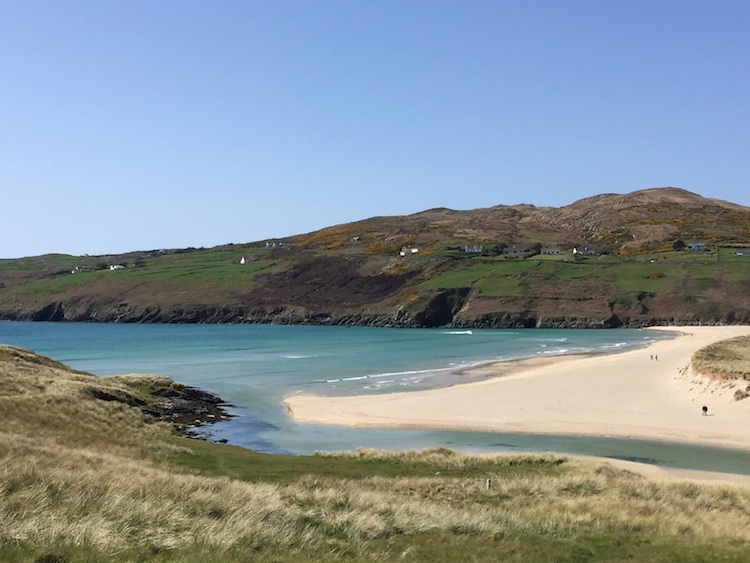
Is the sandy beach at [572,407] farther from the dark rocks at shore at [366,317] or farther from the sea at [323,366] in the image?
the dark rocks at shore at [366,317]

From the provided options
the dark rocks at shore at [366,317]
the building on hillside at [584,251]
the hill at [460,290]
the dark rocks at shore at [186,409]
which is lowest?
the dark rocks at shore at [186,409]

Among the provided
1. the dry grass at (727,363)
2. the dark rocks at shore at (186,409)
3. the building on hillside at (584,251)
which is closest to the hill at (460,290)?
the building on hillside at (584,251)

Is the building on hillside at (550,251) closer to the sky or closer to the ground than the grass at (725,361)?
closer to the sky

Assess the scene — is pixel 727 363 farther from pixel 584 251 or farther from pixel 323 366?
pixel 584 251

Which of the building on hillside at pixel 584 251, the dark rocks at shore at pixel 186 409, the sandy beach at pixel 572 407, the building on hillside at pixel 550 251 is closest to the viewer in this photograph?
the sandy beach at pixel 572 407

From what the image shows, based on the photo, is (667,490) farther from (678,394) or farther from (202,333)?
(202,333)

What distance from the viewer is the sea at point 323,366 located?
35.3 metres

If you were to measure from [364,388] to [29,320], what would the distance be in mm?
166585

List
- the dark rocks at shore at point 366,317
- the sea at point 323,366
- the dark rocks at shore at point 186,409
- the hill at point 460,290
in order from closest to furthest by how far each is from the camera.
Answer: the sea at point 323,366 < the dark rocks at shore at point 186,409 < the dark rocks at shore at point 366,317 < the hill at point 460,290

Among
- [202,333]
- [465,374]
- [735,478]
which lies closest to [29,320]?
[202,333]

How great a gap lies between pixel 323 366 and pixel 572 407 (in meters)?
34.8

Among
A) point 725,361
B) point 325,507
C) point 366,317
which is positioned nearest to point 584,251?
point 366,317

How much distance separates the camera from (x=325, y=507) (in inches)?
588

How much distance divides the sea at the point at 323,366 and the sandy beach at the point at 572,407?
171 centimetres
